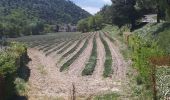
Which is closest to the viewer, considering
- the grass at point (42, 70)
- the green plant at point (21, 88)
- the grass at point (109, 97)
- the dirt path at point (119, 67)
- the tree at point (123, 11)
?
the grass at point (109, 97)

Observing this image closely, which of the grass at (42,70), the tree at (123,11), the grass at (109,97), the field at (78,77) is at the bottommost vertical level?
the grass at (42,70)

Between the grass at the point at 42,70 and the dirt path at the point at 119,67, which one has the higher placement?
the dirt path at the point at 119,67

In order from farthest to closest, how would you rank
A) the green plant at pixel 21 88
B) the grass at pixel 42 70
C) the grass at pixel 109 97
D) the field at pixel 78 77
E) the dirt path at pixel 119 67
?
1. the grass at pixel 42 70
2. the dirt path at pixel 119 67
3. the field at pixel 78 77
4. the green plant at pixel 21 88
5. the grass at pixel 109 97

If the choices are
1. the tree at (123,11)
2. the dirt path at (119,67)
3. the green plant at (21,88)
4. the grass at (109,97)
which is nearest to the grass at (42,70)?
the dirt path at (119,67)

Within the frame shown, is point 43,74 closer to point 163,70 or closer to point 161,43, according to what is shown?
point 161,43

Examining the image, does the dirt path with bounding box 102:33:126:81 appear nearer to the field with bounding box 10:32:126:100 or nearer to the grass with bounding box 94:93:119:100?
the field with bounding box 10:32:126:100

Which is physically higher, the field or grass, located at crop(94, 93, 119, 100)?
grass, located at crop(94, 93, 119, 100)

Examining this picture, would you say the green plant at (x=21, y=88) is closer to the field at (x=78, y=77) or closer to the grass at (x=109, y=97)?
the field at (x=78, y=77)

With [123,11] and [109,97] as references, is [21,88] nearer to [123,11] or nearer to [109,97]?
[109,97]

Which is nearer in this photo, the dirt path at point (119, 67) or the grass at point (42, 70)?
the dirt path at point (119, 67)

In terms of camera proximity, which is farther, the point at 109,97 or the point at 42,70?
the point at 42,70

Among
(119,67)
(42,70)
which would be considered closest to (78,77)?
(119,67)

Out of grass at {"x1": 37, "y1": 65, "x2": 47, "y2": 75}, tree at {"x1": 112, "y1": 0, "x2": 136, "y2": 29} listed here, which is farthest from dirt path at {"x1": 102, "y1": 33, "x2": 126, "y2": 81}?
tree at {"x1": 112, "y1": 0, "x2": 136, "y2": 29}

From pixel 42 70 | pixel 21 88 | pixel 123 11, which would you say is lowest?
pixel 42 70
